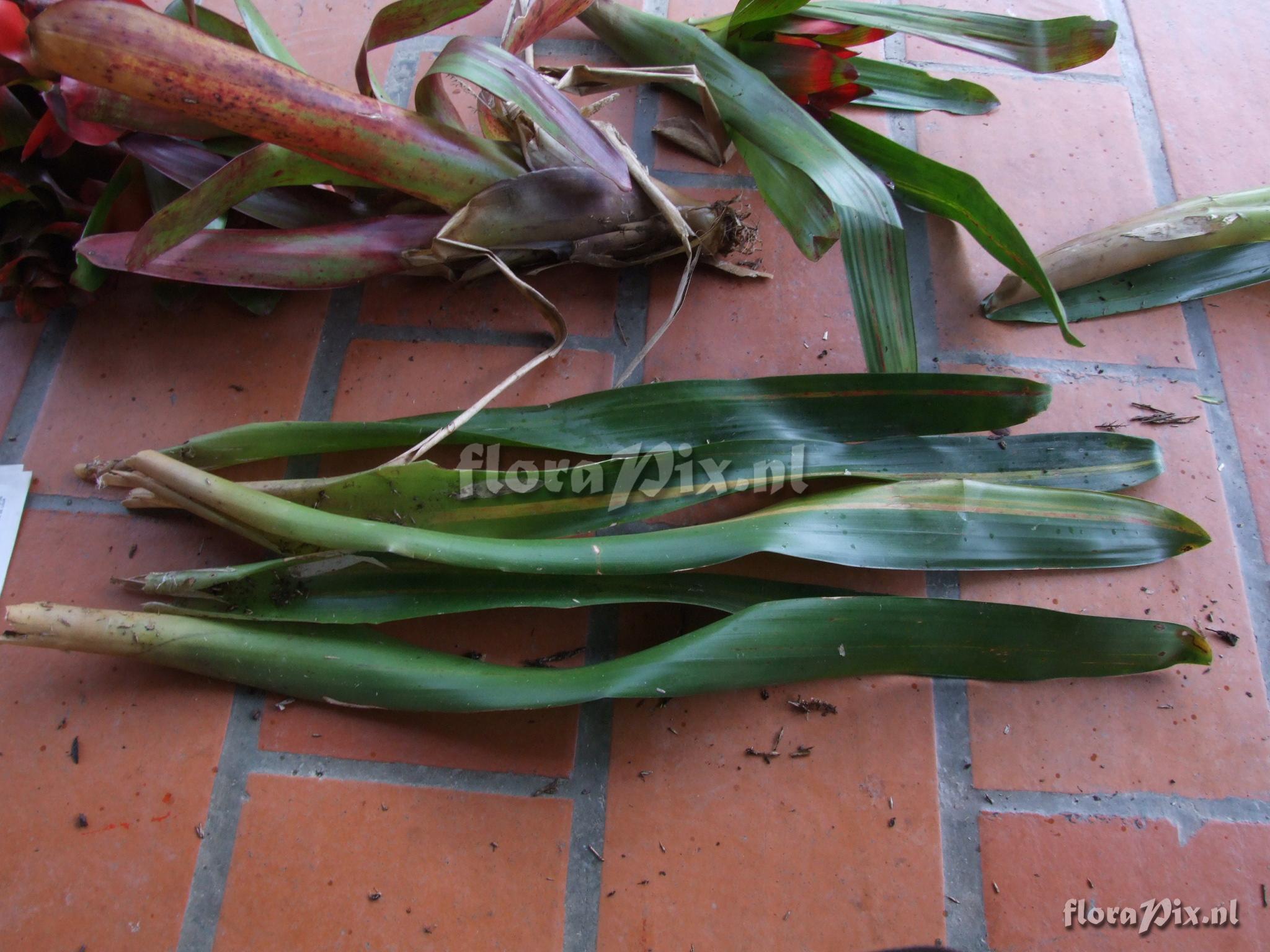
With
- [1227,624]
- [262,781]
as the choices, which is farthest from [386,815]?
[1227,624]

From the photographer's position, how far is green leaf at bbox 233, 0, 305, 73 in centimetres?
65

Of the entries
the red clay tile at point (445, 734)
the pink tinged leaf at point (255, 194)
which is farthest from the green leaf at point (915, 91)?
the red clay tile at point (445, 734)

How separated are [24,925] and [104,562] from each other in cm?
25

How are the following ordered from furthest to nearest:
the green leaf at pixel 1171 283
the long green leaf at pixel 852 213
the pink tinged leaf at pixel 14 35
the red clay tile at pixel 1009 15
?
the red clay tile at pixel 1009 15, the green leaf at pixel 1171 283, the long green leaf at pixel 852 213, the pink tinged leaf at pixel 14 35

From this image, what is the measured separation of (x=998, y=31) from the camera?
713mm

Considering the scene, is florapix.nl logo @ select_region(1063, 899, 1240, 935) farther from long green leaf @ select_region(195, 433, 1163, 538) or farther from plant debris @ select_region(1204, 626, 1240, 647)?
long green leaf @ select_region(195, 433, 1163, 538)

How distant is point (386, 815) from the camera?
58cm

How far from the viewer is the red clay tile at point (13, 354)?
0.72 meters

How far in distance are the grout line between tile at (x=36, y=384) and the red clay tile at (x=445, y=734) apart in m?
0.33

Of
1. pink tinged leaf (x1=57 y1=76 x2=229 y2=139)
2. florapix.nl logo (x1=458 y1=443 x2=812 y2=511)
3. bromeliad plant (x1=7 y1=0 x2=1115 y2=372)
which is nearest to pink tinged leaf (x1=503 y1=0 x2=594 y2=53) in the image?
bromeliad plant (x1=7 y1=0 x2=1115 y2=372)

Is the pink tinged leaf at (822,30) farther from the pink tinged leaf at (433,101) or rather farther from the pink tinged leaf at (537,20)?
the pink tinged leaf at (433,101)

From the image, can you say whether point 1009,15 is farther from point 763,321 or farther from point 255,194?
point 255,194

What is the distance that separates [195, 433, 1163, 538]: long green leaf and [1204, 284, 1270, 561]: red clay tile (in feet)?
0.41

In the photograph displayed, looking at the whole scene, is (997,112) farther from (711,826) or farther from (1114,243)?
(711,826)
